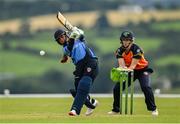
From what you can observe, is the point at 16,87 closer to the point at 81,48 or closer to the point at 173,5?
the point at 173,5

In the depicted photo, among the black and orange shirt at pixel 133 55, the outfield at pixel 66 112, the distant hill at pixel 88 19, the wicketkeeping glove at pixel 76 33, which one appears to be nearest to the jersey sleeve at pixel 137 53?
the black and orange shirt at pixel 133 55

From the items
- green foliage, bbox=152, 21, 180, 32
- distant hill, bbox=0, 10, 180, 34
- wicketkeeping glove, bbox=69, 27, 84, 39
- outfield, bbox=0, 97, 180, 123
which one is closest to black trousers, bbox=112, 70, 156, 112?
outfield, bbox=0, 97, 180, 123

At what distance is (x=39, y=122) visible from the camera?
20.0m

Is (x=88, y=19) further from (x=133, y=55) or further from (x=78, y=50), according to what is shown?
(x=78, y=50)

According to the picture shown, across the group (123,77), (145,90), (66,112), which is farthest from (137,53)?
(66,112)

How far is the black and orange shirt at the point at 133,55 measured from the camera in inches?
911

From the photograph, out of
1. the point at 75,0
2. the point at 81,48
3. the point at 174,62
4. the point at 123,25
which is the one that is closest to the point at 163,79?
the point at 174,62

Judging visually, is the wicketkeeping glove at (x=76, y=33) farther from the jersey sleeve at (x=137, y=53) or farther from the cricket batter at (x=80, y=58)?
the jersey sleeve at (x=137, y=53)

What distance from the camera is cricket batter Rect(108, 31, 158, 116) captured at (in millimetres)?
23062

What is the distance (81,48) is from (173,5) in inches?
3756

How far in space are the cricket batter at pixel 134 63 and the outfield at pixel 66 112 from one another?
1.53ft

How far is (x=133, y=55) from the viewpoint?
23.2 meters

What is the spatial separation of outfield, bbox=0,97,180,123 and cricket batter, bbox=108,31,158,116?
47 cm

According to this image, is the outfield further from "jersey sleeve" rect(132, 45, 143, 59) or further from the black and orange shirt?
"jersey sleeve" rect(132, 45, 143, 59)
